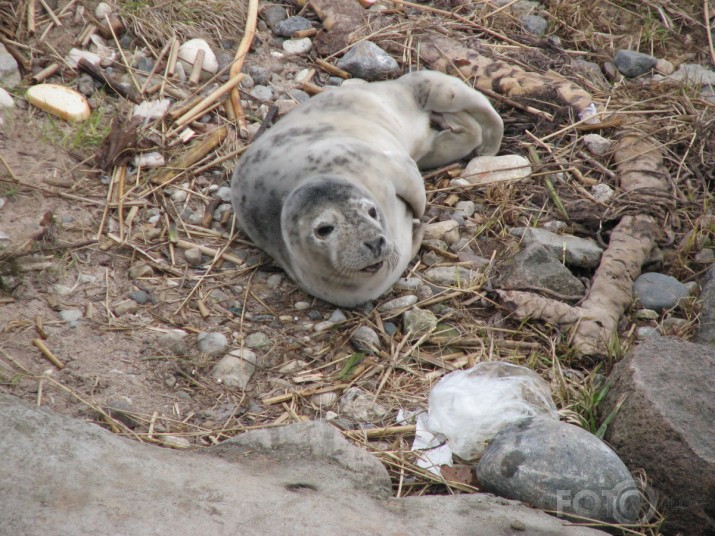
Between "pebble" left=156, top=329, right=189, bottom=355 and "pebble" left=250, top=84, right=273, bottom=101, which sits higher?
"pebble" left=250, top=84, right=273, bottom=101

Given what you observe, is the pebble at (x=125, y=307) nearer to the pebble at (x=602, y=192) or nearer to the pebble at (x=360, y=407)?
the pebble at (x=360, y=407)

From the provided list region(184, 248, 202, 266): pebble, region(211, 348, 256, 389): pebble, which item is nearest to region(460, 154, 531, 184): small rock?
region(184, 248, 202, 266): pebble

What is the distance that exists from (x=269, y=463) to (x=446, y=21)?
4.04 meters

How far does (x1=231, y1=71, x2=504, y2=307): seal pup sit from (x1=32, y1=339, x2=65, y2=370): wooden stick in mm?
1145

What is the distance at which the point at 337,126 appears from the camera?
169 inches

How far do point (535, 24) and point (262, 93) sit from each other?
6.94 ft

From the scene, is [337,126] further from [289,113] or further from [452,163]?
[452,163]

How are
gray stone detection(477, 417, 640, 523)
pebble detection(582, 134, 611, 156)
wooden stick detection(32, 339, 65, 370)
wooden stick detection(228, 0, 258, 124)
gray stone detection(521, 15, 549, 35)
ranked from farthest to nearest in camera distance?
gray stone detection(521, 15, 549, 35) < wooden stick detection(228, 0, 258, 124) < pebble detection(582, 134, 611, 156) < wooden stick detection(32, 339, 65, 370) < gray stone detection(477, 417, 640, 523)

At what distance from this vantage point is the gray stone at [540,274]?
3.88 metres

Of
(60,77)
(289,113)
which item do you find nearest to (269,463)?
(289,113)

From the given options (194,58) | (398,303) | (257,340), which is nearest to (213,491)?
(257,340)

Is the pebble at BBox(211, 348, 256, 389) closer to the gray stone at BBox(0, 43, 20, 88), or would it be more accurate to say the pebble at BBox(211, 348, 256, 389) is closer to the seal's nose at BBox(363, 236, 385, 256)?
the seal's nose at BBox(363, 236, 385, 256)

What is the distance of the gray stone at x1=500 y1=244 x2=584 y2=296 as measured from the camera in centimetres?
388

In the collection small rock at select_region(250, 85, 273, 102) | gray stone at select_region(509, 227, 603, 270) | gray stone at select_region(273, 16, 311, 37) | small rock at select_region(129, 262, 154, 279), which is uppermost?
gray stone at select_region(273, 16, 311, 37)
